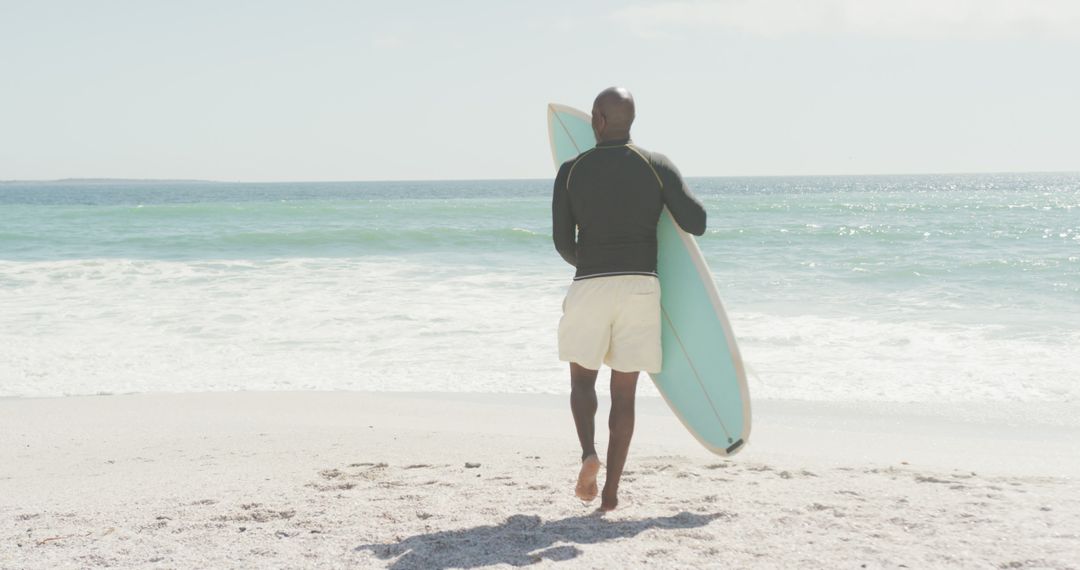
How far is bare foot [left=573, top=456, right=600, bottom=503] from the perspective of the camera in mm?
3098

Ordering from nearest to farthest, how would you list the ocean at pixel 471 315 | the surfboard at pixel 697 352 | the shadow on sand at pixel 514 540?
the shadow on sand at pixel 514 540 → the surfboard at pixel 697 352 → the ocean at pixel 471 315

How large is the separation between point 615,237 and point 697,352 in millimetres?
744

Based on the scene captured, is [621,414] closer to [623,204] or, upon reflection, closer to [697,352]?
[697,352]

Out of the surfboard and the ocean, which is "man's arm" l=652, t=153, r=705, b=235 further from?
the ocean

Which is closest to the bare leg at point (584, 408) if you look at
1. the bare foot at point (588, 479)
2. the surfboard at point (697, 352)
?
the bare foot at point (588, 479)

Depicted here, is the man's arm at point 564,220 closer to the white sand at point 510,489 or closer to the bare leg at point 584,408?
the bare leg at point 584,408

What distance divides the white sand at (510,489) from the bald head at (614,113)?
130cm

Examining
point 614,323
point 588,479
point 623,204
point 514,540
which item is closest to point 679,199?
point 623,204

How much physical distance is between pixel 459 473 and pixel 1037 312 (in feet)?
23.6

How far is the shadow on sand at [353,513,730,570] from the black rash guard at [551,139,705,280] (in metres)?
0.83

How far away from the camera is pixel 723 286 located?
11.4 meters

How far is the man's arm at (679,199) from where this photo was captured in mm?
3020

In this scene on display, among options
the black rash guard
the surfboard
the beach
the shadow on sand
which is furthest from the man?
the beach

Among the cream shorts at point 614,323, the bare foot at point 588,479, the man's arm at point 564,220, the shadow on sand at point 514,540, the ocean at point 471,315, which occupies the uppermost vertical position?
the man's arm at point 564,220
